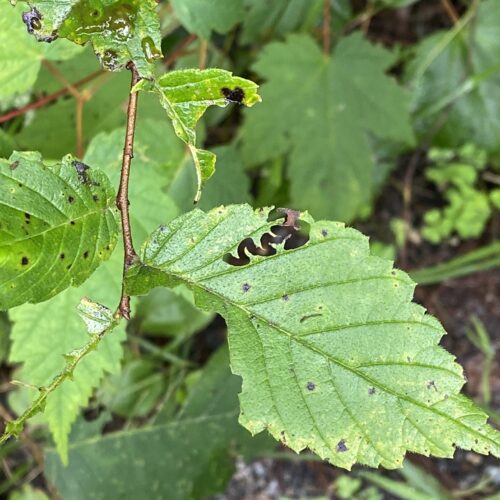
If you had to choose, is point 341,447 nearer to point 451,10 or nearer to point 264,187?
point 264,187

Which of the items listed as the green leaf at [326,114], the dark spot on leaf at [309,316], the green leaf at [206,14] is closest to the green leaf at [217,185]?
the green leaf at [326,114]

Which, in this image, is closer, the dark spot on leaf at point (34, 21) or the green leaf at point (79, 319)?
the dark spot on leaf at point (34, 21)

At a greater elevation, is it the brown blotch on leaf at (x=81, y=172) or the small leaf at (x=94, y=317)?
the brown blotch on leaf at (x=81, y=172)

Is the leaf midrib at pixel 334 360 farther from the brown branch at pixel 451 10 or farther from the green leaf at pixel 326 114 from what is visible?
the brown branch at pixel 451 10

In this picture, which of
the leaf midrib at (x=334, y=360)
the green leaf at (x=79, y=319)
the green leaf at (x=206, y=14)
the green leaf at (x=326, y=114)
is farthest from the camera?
the green leaf at (x=326, y=114)

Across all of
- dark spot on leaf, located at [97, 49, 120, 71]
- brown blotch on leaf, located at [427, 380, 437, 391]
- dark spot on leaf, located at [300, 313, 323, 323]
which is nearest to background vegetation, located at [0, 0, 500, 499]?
dark spot on leaf, located at [97, 49, 120, 71]

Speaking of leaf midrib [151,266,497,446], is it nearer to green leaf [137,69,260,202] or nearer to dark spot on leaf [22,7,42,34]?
green leaf [137,69,260,202]

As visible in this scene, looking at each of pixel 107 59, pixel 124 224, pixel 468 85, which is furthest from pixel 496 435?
pixel 468 85
